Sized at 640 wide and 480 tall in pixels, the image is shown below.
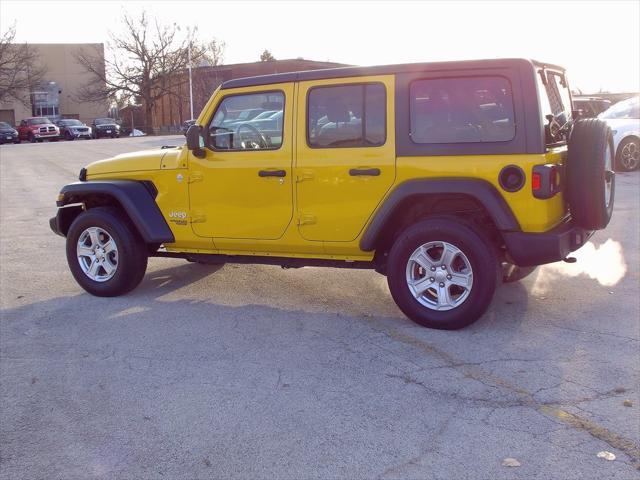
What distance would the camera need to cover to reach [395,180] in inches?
211

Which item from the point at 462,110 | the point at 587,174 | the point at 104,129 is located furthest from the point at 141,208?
the point at 104,129

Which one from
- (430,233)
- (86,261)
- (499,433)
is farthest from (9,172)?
(499,433)

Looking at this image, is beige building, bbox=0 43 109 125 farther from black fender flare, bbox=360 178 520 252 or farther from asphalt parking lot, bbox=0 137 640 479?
black fender flare, bbox=360 178 520 252

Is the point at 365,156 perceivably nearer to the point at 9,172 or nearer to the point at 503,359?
the point at 503,359

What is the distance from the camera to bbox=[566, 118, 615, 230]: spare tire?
514 centimetres

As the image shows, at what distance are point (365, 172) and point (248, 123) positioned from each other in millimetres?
1245

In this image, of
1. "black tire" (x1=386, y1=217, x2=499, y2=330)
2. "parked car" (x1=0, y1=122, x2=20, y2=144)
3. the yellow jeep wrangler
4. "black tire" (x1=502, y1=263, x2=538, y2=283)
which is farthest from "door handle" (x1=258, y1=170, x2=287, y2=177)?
"parked car" (x1=0, y1=122, x2=20, y2=144)

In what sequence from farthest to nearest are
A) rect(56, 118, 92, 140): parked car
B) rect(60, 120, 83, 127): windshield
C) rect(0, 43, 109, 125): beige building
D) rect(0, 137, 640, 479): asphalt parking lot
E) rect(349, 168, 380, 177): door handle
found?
rect(0, 43, 109, 125): beige building, rect(60, 120, 83, 127): windshield, rect(56, 118, 92, 140): parked car, rect(349, 168, 380, 177): door handle, rect(0, 137, 640, 479): asphalt parking lot

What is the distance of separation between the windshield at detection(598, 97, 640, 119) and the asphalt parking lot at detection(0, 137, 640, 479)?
30.7 ft

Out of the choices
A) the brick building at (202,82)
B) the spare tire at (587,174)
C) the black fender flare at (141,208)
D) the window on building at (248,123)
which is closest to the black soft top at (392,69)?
the window on building at (248,123)

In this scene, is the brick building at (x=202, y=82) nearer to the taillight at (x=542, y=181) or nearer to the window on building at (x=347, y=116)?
the window on building at (x=347, y=116)

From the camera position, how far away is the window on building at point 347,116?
17.8ft

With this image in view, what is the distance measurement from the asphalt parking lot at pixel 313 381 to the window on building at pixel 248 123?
142 cm

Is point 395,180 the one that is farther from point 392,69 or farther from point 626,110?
point 626,110
